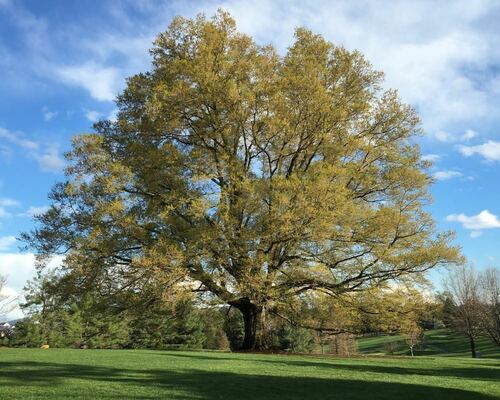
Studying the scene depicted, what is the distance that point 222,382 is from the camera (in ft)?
31.8

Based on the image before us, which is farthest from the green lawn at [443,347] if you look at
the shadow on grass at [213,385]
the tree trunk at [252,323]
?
the shadow on grass at [213,385]

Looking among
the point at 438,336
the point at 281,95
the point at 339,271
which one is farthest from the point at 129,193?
the point at 438,336

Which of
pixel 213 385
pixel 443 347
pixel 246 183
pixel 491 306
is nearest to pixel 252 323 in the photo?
pixel 246 183

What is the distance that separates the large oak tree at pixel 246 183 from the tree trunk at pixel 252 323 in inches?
2.3

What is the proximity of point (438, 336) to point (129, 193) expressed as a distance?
74.1 m

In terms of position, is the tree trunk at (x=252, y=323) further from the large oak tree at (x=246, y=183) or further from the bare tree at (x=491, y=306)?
the bare tree at (x=491, y=306)

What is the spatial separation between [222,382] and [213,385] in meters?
0.50

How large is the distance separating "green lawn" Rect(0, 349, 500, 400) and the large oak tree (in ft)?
17.0

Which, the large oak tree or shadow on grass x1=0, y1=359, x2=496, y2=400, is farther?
the large oak tree

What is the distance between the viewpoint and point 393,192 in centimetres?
2080

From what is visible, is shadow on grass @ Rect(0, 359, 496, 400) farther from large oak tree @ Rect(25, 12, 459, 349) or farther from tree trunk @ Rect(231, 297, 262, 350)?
tree trunk @ Rect(231, 297, 262, 350)

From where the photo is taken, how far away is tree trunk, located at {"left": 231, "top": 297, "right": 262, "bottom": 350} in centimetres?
2128

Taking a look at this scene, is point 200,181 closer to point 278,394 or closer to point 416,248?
point 416,248

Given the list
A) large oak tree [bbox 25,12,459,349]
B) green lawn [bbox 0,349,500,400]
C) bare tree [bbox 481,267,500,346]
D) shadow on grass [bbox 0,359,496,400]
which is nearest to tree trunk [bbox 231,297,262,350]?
large oak tree [bbox 25,12,459,349]
